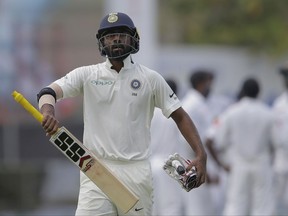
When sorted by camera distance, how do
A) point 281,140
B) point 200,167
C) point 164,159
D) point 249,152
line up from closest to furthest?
point 200,167 < point 164,159 < point 249,152 < point 281,140

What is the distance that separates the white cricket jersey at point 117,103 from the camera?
29.8 ft

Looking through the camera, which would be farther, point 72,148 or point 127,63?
point 127,63

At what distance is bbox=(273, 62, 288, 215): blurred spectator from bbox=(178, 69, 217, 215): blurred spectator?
86 centimetres

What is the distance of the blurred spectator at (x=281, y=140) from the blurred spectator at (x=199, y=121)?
0.86 meters

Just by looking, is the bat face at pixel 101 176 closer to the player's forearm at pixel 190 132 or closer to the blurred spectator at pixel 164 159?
the player's forearm at pixel 190 132

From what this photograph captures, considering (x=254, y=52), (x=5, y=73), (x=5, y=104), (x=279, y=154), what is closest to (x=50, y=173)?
(x=5, y=73)

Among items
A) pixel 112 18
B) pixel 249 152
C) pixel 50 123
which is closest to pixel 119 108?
pixel 112 18

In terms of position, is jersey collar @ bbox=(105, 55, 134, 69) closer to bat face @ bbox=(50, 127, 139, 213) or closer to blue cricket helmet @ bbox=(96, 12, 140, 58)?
blue cricket helmet @ bbox=(96, 12, 140, 58)

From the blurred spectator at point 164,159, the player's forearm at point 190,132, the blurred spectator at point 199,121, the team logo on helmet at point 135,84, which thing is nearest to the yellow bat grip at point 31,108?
the team logo on helmet at point 135,84

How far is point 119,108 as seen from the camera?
9102 millimetres

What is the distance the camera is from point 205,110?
14188mm

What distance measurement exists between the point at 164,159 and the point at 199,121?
0.71 metres

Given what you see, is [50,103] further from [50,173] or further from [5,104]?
[5,104]

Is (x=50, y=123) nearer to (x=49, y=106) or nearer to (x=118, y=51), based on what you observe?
(x=49, y=106)
